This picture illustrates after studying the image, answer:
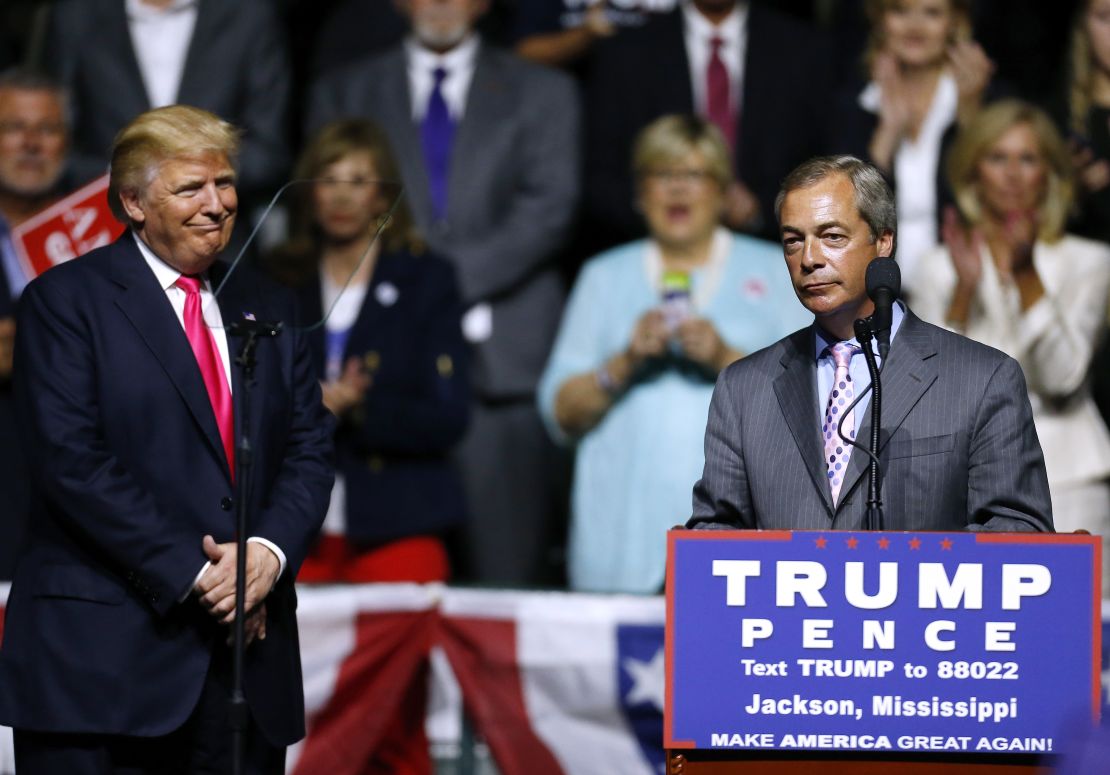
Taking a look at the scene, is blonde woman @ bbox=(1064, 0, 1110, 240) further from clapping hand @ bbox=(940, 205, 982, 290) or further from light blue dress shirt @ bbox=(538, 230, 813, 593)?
light blue dress shirt @ bbox=(538, 230, 813, 593)

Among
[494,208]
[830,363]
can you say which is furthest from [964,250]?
[830,363]

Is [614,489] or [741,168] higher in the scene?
[741,168]

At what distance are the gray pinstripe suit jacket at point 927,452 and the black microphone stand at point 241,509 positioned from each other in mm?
945

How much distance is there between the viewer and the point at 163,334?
13.1 feet

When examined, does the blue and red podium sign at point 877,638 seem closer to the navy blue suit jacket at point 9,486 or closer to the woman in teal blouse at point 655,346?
the woman in teal blouse at point 655,346

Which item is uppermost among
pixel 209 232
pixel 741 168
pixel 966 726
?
pixel 741 168

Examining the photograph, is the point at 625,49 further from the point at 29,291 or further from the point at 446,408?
the point at 29,291

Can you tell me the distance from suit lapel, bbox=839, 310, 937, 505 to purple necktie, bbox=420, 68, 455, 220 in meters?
3.55

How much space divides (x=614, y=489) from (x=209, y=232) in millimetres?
2678

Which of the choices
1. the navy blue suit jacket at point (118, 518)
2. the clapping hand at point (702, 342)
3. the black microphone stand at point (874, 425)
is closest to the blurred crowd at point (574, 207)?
the clapping hand at point (702, 342)

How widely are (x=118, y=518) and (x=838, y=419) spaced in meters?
1.49

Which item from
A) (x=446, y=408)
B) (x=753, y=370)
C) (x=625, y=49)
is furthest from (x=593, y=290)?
(x=753, y=370)

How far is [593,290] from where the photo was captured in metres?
6.57

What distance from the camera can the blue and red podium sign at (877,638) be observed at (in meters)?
3.51
